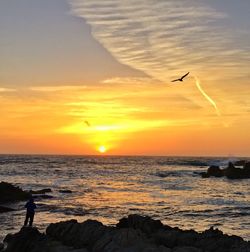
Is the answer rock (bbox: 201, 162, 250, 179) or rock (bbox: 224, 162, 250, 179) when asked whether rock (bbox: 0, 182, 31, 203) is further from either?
rock (bbox: 201, 162, 250, 179)

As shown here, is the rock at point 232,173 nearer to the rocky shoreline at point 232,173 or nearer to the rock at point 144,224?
the rocky shoreline at point 232,173

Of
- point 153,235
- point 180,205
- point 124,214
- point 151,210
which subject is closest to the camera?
point 153,235

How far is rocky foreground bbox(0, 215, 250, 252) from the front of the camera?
62.1 ft

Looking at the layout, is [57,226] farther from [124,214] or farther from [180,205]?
[180,205]

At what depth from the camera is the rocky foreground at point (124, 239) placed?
18.9 metres

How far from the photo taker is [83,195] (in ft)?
191

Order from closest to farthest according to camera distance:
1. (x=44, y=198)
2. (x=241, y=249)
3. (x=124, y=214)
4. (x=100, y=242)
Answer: (x=241, y=249)
(x=100, y=242)
(x=124, y=214)
(x=44, y=198)

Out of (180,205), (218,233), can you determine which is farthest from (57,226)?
(180,205)

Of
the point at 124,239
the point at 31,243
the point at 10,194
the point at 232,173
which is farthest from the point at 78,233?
the point at 232,173

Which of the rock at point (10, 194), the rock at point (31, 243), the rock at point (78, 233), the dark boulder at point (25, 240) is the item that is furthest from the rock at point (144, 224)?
the rock at point (10, 194)

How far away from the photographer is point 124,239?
19547 mm

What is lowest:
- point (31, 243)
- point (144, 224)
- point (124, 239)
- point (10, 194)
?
point (10, 194)

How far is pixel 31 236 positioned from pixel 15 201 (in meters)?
27.9

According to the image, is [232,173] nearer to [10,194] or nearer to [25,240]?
[10,194]
